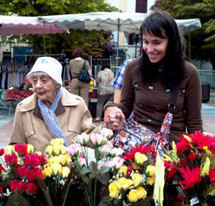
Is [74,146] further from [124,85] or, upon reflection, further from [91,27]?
[91,27]

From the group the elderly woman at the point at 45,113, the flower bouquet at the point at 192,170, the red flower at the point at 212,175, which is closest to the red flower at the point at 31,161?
the flower bouquet at the point at 192,170

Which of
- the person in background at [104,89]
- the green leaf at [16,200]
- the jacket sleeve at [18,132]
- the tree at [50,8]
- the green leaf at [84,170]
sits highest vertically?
the tree at [50,8]

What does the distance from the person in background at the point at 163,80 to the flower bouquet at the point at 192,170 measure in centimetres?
59

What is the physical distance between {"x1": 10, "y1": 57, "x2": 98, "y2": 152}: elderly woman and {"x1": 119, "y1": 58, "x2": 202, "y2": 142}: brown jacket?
2.11ft

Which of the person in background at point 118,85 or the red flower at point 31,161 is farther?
the person in background at point 118,85

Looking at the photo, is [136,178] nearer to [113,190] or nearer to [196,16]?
[113,190]

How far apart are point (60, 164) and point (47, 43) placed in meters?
20.1

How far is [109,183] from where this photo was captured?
142 cm

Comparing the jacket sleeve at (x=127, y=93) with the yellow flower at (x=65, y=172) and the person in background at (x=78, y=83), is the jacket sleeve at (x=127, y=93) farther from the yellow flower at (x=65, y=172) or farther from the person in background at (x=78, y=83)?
the person in background at (x=78, y=83)

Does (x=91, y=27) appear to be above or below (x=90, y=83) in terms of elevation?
above

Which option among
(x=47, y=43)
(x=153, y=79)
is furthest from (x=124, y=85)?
(x=47, y=43)

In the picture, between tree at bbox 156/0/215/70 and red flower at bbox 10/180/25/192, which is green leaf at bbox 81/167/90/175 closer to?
red flower at bbox 10/180/25/192

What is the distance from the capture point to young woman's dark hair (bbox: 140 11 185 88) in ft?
7.00

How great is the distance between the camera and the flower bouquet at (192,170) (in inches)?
53.6
